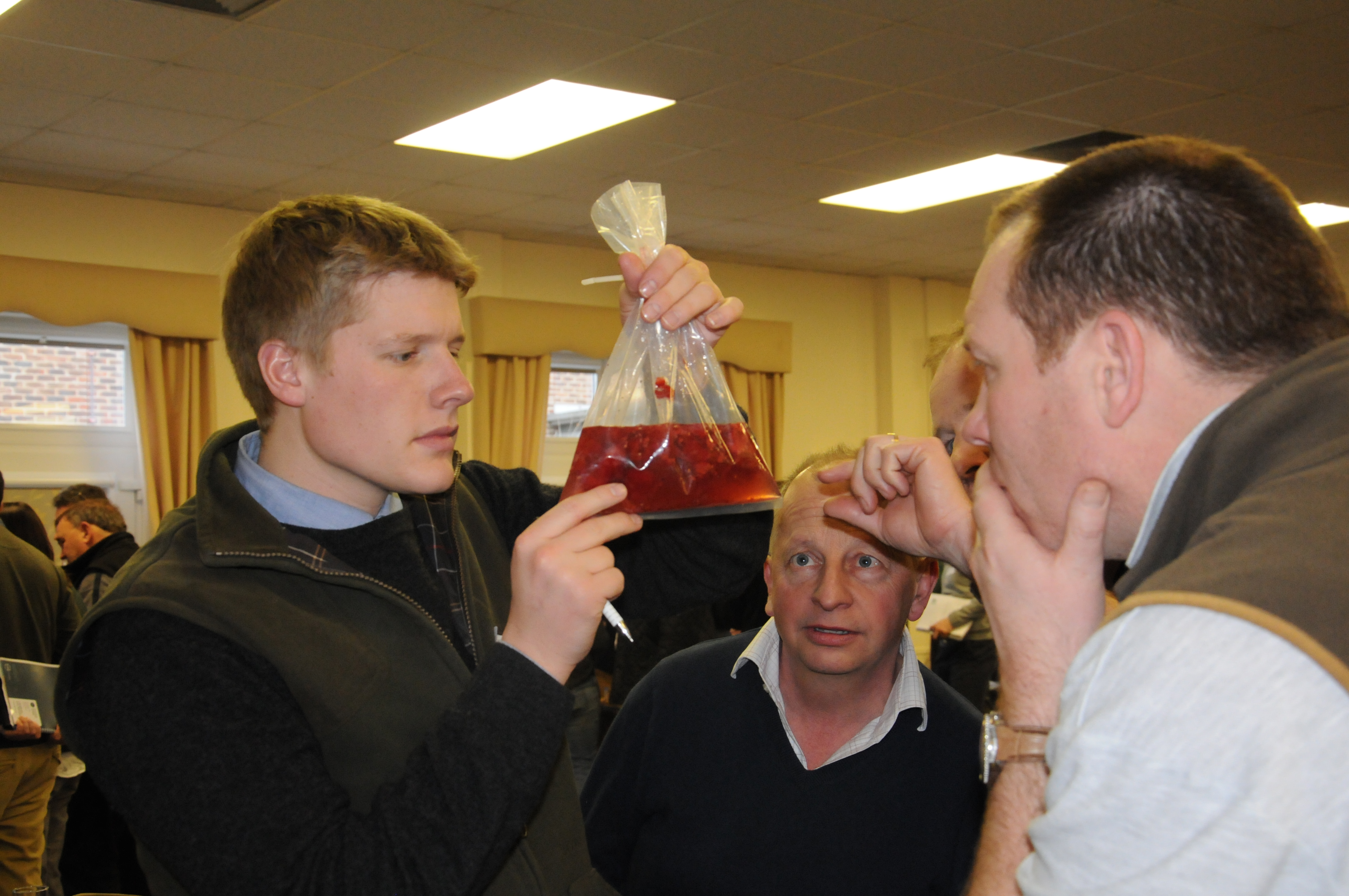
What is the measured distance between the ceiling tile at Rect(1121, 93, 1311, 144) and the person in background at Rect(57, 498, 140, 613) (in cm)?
527

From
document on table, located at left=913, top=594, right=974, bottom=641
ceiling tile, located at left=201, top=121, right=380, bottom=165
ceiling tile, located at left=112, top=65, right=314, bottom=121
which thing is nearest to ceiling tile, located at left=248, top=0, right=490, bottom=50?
ceiling tile, located at left=112, top=65, right=314, bottom=121

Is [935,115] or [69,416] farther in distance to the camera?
[69,416]

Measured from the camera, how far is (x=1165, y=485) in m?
1.04

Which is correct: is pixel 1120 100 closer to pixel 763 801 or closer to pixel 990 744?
pixel 763 801

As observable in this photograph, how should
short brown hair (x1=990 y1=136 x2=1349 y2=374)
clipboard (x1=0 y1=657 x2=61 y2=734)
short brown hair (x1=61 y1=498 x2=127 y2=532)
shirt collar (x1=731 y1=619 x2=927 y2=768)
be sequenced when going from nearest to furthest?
short brown hair (x1=990 y1=136 x2=1349 y2=374) < shirt collar (x1=731 y1=619 x2=927 y2=768) < clipboard (x1=0 y1=657 x2=61 y2=734) < short brown hair (x1=61 y1=498 x2=127 y2=532)

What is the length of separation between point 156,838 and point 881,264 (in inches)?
342

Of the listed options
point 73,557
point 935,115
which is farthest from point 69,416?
point 935,115

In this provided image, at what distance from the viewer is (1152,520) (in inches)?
41.4

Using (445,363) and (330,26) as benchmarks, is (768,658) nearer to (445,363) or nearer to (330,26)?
(445,363)

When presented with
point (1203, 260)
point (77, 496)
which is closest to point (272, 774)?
point (1203, 260)

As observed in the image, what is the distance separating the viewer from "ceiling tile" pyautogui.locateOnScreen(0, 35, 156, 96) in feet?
14.5

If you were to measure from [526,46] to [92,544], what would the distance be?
10.9 ft

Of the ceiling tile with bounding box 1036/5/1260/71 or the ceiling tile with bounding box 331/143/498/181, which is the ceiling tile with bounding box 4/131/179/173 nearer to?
the ceiling tile with bounding box 331/143/498/181

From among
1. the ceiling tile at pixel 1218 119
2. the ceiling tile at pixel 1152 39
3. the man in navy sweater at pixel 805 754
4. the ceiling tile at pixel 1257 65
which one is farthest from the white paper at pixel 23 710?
the ceiling tile at pixel 1218 119
